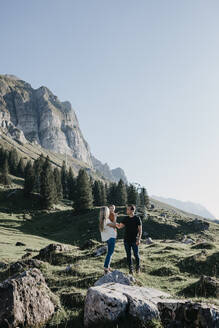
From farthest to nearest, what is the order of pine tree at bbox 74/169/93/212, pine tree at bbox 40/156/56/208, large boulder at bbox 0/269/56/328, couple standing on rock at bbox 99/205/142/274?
pine tree at bbox 40/156/56/208, pine tree at bbox 74/169/93/212, couple standing on rock at bbox 99/205/142/274, large boulder at bbox 0/269/56/328

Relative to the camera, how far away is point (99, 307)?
6617mm

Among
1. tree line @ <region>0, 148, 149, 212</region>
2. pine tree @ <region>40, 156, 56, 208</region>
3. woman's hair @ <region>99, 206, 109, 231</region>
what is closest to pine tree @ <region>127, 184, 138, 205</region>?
tree line @ <region>0, 148, 149, 212</region>

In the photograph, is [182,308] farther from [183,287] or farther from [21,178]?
[21,178]

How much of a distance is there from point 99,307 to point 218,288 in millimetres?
6728

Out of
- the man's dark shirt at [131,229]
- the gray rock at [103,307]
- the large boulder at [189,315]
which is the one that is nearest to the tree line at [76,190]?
the man's dark shirt at [131,229]

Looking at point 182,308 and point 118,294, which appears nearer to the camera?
point 182,308

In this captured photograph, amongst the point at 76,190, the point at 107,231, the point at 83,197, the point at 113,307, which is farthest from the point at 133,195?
the point at 113,307

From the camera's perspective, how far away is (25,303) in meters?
6.92

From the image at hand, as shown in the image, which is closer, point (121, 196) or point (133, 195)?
point (133, 195)

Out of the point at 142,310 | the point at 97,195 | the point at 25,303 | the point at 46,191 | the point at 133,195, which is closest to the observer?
the point at 142,310

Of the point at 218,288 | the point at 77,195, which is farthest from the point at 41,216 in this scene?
the point at 218,288

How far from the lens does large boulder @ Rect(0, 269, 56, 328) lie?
6.45m

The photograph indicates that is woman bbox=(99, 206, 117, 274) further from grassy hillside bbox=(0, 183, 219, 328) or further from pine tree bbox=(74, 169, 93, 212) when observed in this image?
pine tree bbox=(74, 169, 93, 212)

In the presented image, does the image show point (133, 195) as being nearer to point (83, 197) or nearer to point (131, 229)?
point (83, 197)
